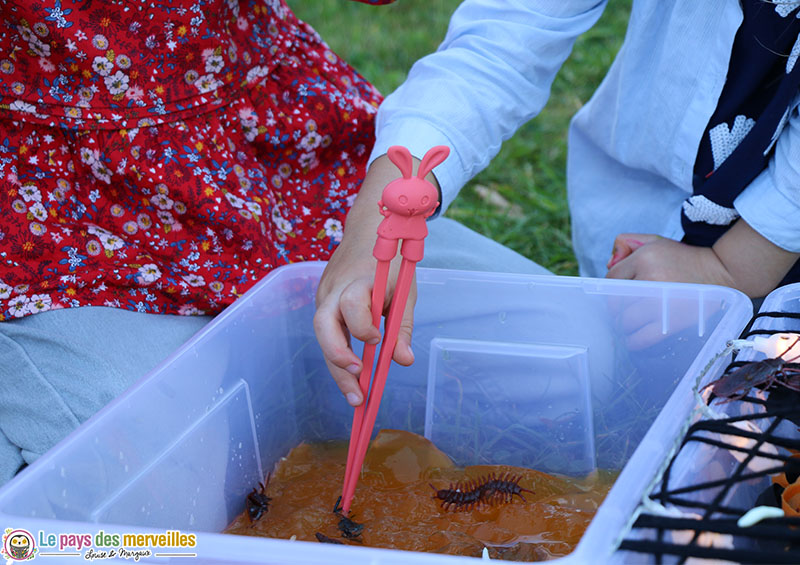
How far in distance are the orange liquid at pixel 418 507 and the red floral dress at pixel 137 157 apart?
0.24 m

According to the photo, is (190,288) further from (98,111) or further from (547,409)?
(547,409)

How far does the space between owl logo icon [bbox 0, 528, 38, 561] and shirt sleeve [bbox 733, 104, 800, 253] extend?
708 mm

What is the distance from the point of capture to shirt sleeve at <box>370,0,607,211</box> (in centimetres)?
93

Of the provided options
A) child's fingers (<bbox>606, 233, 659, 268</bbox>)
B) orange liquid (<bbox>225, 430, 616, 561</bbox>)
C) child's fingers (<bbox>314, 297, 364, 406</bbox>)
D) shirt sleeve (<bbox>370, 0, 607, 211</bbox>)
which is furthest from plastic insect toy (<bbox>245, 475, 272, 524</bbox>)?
child's fingers (<bbox>606, 233, 659, 268</bbox>)

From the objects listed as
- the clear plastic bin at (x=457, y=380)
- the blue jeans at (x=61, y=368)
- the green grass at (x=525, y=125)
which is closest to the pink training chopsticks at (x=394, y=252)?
the clear plastic bin at (x=457, y=380)

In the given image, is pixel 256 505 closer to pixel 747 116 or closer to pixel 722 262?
pixel 722 262

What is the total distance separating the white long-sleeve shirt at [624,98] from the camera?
2.94ft

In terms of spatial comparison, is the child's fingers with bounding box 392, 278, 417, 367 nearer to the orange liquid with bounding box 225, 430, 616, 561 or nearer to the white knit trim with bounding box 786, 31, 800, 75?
the orange liquid with bounding box 225, 430, 616, 561

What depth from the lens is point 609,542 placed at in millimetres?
472

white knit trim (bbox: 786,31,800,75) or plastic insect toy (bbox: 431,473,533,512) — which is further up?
white knit trim (bbox: 786,31,800,75)

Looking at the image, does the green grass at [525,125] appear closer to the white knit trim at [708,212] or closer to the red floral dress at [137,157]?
the white knit trim at [708,212]

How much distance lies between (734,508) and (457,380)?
39cm

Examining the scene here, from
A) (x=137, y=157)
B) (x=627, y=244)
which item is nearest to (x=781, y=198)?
(x=627, y=244)

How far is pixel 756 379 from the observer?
0.59 meters
